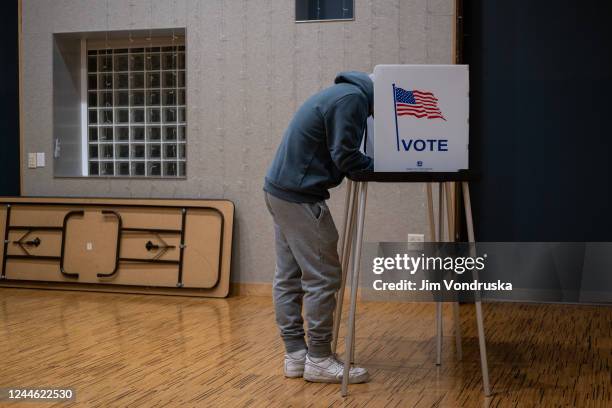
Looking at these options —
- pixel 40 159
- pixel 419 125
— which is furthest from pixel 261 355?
pixel 40 159

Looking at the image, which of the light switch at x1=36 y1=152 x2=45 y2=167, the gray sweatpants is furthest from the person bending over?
the light switch at x1=36 y1=152 x2=45 y2=167

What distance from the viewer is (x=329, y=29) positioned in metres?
5.15

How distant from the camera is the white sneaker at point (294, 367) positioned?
3.11 metres

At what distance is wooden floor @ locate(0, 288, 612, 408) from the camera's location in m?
2.84

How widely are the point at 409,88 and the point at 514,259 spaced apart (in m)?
2.51

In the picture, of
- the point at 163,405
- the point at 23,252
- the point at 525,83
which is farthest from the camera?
the point at 23,252

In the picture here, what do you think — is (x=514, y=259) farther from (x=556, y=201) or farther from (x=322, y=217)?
(x=322, y=217)

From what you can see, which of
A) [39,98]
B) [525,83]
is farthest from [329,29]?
[39,98]

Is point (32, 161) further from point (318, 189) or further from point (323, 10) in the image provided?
point (318, 189)

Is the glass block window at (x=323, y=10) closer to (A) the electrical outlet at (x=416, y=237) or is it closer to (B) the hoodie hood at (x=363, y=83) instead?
(A) the electrical outlet at (x=416, y=237)

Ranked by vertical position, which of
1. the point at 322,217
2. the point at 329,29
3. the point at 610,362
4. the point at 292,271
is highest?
the point at 329,29

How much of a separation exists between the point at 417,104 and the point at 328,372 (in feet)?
3.60

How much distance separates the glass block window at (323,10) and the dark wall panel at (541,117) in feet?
2.55

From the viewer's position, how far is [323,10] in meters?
5.17
